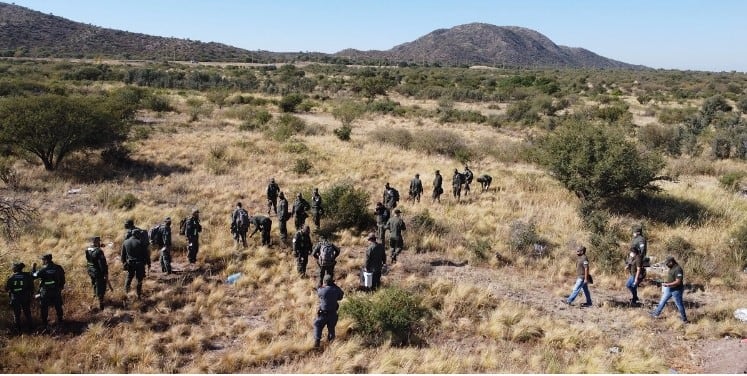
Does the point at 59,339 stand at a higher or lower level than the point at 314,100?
lower

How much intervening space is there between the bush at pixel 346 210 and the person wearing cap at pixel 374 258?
4.43 metres

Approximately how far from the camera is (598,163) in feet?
54.8

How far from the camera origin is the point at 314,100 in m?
51.9

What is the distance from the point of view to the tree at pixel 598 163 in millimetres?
16609

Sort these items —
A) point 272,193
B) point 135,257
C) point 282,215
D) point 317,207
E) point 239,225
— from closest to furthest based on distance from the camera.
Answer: point 135,257
point 239,225
point 282,215
point 317,207
point 272,193

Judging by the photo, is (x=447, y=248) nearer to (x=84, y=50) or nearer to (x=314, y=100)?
(x=314, y=100)

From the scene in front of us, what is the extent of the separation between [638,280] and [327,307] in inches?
275

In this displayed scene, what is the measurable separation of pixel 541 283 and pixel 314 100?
4254 centimetres

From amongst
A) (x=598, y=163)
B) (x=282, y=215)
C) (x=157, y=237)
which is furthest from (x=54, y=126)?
(x=598, y=163)

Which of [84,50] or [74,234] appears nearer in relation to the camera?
[74,234]

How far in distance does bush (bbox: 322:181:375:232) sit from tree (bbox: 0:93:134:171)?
12293 mm

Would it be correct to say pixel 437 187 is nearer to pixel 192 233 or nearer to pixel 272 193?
pixel 272 193

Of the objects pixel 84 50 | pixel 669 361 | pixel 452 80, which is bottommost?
pixel 669 361

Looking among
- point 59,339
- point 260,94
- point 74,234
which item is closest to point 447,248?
point 59,339
